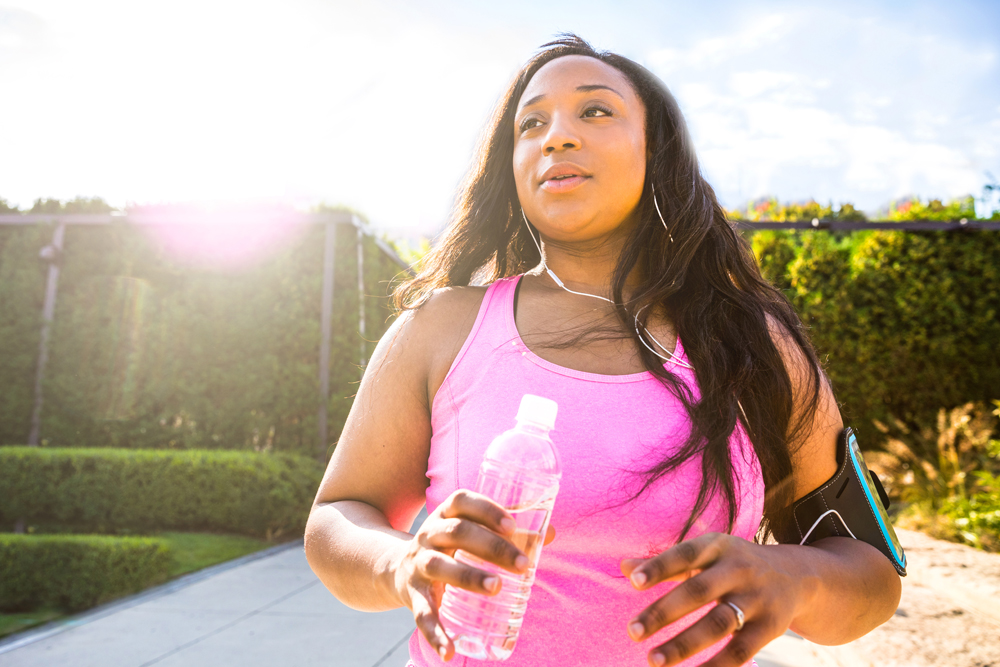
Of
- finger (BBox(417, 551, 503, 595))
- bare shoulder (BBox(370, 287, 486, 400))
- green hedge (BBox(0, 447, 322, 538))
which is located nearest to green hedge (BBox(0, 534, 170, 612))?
green hedge (BBox(0, 447, 322, 538))

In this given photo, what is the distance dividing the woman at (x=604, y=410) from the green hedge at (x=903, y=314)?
7.40 meters

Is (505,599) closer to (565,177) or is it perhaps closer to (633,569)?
(633,569)

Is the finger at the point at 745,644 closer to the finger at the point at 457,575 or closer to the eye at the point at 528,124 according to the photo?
the finger at the point at 457,575

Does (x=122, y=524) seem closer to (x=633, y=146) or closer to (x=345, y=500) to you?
(x=345, y=500)

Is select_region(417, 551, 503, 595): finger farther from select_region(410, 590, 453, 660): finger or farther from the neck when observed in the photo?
the neck

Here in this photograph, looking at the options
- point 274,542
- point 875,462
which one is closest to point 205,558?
point 274,542

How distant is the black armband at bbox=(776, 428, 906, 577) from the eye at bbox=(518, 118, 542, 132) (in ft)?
3.28

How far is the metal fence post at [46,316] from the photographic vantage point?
9.01m

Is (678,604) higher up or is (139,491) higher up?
(678,604)

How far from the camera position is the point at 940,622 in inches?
166

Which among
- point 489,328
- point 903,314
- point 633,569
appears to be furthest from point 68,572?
point 903,314

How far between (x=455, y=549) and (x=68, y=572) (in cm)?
589

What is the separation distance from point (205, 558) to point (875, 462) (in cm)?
777

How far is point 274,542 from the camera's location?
23.8 ft
